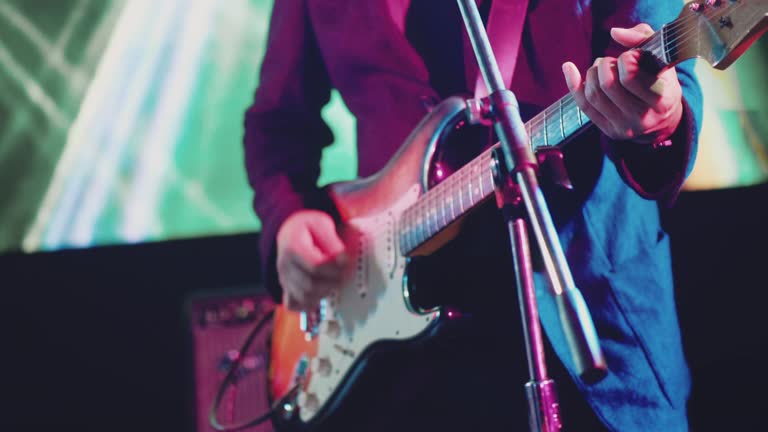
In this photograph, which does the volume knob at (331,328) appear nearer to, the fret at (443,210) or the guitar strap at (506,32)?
the fret at (443,210)

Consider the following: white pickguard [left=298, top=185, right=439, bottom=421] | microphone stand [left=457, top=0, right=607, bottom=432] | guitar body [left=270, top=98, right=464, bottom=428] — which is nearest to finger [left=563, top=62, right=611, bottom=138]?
microphone stand [left=457, top=0, right=607, bottom=432]

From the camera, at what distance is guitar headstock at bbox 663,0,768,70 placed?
625 millimetres

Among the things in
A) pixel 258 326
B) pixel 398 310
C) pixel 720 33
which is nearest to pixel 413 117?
pixel 398 310

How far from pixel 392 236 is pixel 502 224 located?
0.80ft

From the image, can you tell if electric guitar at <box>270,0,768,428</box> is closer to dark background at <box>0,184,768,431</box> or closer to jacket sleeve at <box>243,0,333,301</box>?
jacket sleeve at <box>243,0,333,301</box>

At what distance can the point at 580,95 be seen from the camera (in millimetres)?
765

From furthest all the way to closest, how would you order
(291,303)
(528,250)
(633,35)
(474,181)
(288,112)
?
(288,112), (291,303), (474,181), (633,35), (528,250)

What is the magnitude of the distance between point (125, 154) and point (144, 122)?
4.4 inches

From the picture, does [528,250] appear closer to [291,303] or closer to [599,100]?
[599,100]

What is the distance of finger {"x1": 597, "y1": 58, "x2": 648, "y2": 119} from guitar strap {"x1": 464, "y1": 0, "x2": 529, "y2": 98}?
26cm

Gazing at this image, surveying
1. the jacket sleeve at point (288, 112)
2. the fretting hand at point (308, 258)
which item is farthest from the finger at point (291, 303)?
the jacket sleeve at point (288, 112)

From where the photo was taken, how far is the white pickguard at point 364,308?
113 cm

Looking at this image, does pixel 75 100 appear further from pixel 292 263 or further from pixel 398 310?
pixel 398 310

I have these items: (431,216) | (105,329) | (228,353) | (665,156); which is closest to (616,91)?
(665,156)
